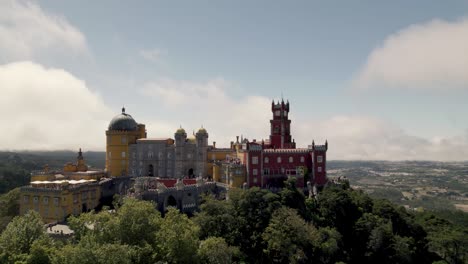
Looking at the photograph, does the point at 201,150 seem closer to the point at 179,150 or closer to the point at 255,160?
the point at 179,150

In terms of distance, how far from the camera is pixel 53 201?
228ft

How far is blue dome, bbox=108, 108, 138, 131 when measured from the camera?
89.0 m

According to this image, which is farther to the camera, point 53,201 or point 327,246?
point 53,201

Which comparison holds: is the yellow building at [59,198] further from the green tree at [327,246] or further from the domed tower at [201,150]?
the green tree at [327,246]

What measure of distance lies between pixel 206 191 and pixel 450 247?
47.0 m

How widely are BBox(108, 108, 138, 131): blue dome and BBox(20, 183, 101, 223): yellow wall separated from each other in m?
18.8

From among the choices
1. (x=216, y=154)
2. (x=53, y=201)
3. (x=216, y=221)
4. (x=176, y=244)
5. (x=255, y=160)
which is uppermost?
(x=216, y=154)

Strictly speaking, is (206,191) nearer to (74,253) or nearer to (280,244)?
(280,244)

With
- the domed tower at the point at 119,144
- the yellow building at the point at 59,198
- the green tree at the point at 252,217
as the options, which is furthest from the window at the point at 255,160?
the yellow building at the point at 59,198

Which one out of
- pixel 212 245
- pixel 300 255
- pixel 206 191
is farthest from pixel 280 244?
pixel 206 191

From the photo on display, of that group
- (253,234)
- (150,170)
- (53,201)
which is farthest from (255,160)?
(53,201)

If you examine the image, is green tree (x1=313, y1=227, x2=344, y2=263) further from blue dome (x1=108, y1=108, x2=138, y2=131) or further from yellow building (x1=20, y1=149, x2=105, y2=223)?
blue dome (x1=108, y1=108, x2=138, y2=131)

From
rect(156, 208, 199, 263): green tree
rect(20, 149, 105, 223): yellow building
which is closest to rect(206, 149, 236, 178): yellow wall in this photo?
rect(20, 149, 105, 223): yellow building

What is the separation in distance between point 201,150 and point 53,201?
97.7 ft
